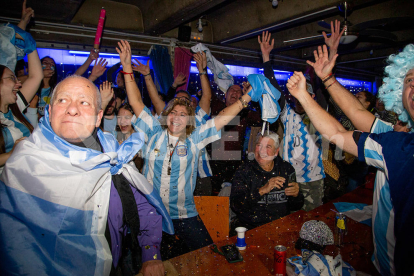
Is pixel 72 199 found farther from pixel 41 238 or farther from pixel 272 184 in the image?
pixel 272 184

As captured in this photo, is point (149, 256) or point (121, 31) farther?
point (121, 31)

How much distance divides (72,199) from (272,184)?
174cm

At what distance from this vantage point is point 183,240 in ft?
6.93

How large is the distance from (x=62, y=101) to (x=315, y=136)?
9.55 feet

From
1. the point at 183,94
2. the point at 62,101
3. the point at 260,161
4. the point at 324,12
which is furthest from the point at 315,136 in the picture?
the point at 62,101

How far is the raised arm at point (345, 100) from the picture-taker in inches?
65.3

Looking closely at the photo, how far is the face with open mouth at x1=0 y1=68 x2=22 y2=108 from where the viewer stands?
196 cm

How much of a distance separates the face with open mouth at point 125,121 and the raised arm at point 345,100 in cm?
230

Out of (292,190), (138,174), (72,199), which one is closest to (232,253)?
(138,174)

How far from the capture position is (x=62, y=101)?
126cm

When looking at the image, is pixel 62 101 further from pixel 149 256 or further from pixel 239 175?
pixel 239 175

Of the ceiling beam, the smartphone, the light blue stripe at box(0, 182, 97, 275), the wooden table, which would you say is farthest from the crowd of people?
the ceiling beam

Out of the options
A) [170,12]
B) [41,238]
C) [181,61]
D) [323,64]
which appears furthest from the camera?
[181,61]

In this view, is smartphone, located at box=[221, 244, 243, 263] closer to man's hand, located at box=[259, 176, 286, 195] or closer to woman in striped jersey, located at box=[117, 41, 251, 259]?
woman in striped jersey, located at box=[117, 41, 251, 259]
